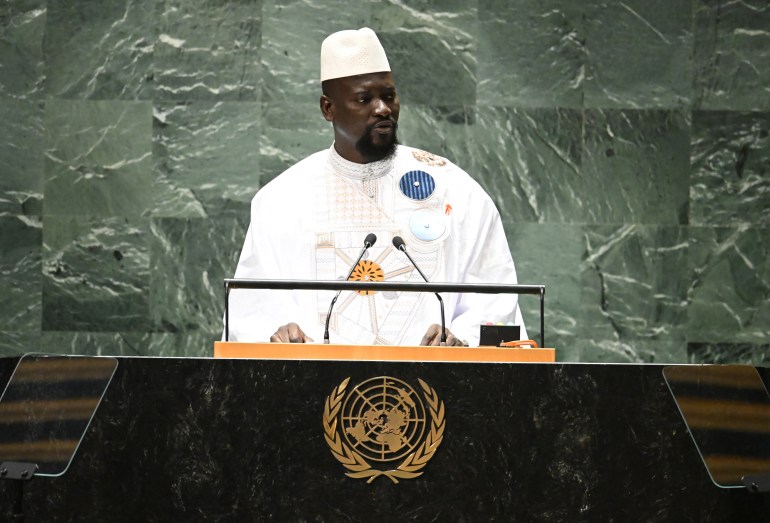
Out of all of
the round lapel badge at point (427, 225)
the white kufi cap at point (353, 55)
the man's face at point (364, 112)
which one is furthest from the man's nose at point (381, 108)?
the round lapel badge at point (427, 225)

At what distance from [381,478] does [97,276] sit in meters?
4.01

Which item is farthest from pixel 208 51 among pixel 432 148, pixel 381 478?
pixel 381 478

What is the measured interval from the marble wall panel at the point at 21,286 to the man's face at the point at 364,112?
229cm

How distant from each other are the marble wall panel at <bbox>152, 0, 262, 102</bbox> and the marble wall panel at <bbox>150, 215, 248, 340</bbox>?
2.45ft

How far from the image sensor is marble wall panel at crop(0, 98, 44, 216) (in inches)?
272

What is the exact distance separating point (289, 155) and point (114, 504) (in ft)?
12.7

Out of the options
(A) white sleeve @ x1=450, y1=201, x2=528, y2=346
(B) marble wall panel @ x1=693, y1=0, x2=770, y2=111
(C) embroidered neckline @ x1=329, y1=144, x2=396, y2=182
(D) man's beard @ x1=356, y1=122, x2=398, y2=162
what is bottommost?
(A) white sleeve @ x1=450, y1=201, x2=528, y2=346

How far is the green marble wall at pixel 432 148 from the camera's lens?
6.87 m

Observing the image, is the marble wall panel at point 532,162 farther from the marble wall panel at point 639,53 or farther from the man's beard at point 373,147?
the man's beard at point 373,147

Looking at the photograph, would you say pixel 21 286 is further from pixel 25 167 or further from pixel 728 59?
pixel 728 59

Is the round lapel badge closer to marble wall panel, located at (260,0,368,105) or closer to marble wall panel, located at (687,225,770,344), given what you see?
marble wall panel, located at (260,0,368,105)

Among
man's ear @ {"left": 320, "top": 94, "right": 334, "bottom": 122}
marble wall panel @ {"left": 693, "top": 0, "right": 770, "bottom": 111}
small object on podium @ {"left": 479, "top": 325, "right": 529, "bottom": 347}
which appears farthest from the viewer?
marble wall panel @ {"left": 693, "top": 0, "right": 770, "bottom": 111}

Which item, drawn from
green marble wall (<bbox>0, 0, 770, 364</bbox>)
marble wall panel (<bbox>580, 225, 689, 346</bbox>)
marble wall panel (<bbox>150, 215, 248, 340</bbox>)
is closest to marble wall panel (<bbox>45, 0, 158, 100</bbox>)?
green marble wall (<bbox>0, 0, 770, 364</bbox>)

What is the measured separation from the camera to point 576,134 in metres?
6.95
